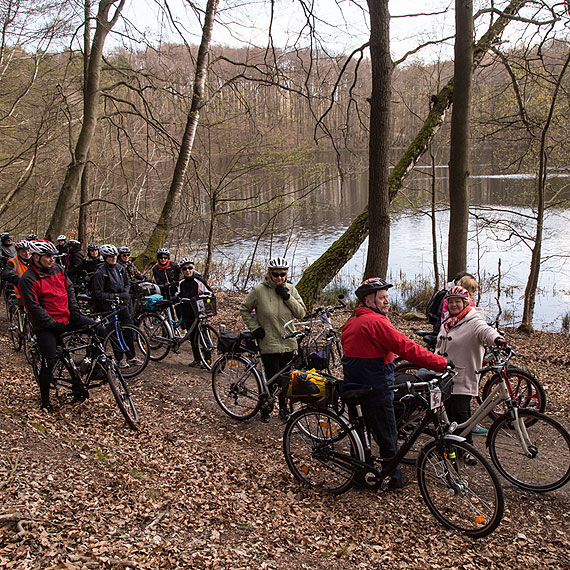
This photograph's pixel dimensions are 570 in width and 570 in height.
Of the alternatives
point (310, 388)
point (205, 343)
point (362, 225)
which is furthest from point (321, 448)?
point (362, 225)

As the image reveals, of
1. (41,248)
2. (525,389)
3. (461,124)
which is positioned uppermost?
(461,124)

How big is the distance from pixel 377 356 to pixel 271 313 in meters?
1.89

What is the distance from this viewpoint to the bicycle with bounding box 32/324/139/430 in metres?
5.65

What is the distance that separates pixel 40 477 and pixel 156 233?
9.69 meters

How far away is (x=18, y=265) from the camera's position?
848 centimetres

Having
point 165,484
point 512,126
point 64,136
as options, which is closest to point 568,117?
point 512,126

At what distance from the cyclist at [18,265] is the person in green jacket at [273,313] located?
3759 mm

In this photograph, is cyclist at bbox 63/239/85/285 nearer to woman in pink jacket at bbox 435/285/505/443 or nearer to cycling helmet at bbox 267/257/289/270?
cycling helmet at bbox 267/257/289/270

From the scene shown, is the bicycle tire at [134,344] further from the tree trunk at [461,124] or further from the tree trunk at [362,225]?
the tree trunk at [461,124]

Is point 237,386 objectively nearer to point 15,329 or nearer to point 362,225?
point 15,329

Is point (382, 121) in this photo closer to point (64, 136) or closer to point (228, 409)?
point (228, 409)

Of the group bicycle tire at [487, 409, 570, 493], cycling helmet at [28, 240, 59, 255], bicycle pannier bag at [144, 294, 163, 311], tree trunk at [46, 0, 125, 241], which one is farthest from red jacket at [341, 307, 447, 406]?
tree trunk at [46, 0, 125, 241]

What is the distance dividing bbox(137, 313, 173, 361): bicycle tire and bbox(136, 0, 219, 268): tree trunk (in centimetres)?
476

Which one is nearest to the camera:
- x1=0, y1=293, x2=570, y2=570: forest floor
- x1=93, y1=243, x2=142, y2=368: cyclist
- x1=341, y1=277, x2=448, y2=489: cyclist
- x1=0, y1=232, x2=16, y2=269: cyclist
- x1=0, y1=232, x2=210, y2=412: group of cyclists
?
x1=0, y1=293, x2=570, y2=570: forest floor
